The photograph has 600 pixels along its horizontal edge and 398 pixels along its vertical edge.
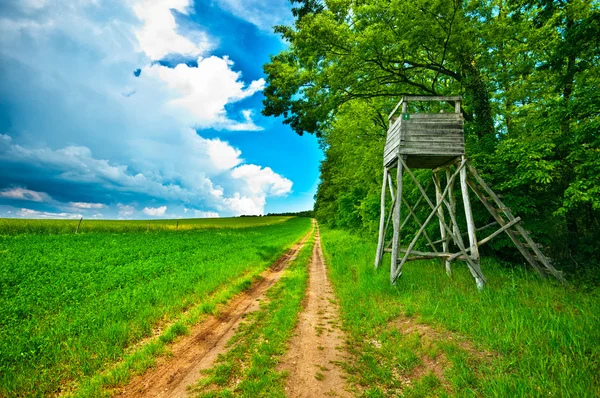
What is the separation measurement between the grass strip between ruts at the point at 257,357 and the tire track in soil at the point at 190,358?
227 mm

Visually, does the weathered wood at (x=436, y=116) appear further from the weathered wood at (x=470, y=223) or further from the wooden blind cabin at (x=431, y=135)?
the weathered wood at (x=470, y=223)

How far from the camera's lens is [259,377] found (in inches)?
158

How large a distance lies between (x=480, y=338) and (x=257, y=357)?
387cm

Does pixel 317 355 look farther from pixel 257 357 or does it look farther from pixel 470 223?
pixel 470 223

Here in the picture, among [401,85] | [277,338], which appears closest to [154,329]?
[277,338]

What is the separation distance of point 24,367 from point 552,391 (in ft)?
24.2

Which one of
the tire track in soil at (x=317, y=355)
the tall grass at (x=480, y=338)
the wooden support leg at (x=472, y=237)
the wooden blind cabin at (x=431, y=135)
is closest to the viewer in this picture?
the tall grass at (x=480, y=338)

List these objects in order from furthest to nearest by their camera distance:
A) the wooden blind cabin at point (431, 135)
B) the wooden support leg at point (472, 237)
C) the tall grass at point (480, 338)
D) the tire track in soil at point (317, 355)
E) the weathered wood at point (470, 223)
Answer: the wooden blind cabin at point (431, 135)
the weathered wood at point (470, 223)
the wooden support leg at point (472, 237)
the tire track in soil at point (317, 355)
the tall grass at point (480, 338)

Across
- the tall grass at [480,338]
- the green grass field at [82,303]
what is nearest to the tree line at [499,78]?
the tall grass at [480,338]

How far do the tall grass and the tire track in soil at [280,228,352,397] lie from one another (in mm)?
302

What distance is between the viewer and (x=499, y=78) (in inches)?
435

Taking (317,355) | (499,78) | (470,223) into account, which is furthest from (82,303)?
(499,78)

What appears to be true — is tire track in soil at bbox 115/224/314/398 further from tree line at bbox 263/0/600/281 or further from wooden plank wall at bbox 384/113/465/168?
tree line at bbox 263/0/600/281

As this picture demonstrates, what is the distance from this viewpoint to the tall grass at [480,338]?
3326 millimetres
